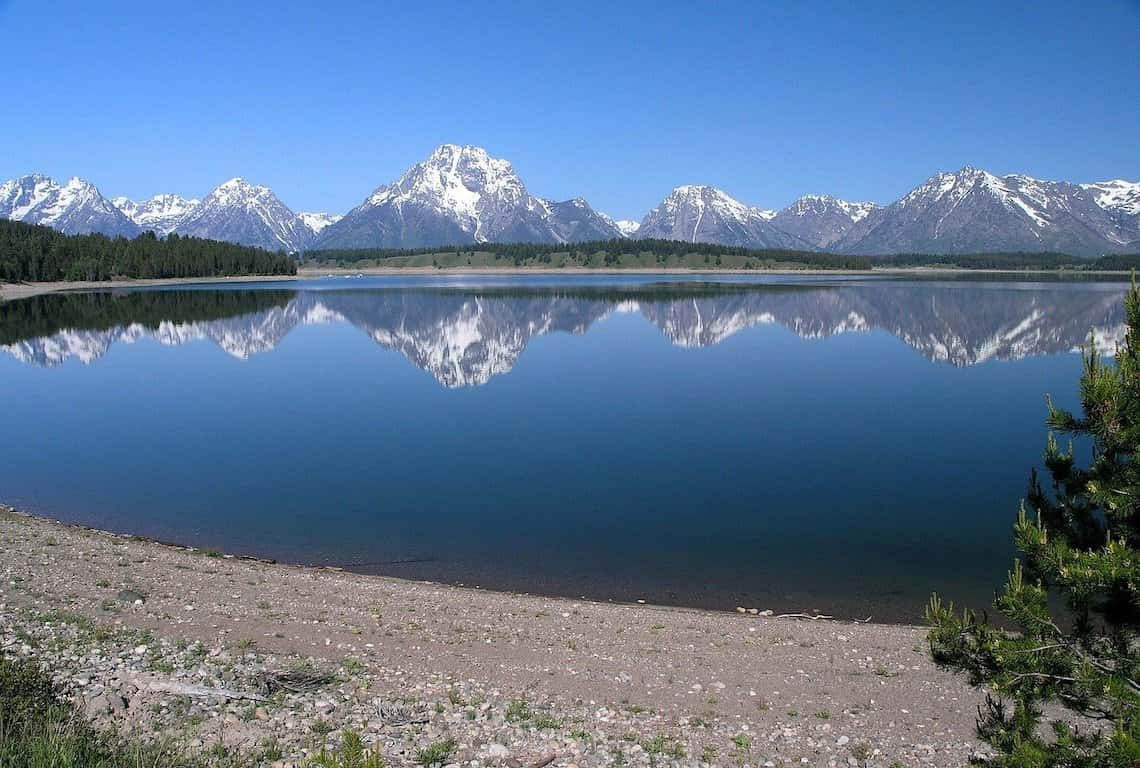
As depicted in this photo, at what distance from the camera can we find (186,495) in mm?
22062

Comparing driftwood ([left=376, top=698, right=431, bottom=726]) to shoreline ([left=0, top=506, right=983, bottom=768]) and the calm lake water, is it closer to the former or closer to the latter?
shoreline ([left=0, top=506, right=983, bottom=768])

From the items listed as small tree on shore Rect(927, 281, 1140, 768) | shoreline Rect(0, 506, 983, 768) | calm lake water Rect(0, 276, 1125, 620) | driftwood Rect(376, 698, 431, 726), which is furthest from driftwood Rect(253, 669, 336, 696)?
small tree on shore Rect(927, 281, 1140, 768)

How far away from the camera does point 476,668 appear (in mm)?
11211

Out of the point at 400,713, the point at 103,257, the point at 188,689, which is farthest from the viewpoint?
the point at 103,257

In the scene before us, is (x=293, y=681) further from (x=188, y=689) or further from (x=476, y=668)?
(x=476, y=668)

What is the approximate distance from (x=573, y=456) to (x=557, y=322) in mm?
52199

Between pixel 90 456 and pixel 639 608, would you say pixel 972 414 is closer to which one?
pixel 639 608

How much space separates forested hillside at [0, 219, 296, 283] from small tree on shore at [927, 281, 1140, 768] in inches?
6173

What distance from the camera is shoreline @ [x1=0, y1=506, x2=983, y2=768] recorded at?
9.08 m

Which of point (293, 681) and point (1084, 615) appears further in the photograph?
point (293, 681)

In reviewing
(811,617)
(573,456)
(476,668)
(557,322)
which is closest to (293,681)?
(476,668)

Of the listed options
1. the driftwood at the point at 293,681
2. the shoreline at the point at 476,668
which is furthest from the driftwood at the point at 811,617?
the driftwood at the point at 293,681

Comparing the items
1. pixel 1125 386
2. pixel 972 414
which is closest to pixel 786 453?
pixel 972 414

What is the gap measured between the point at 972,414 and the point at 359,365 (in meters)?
32.9
